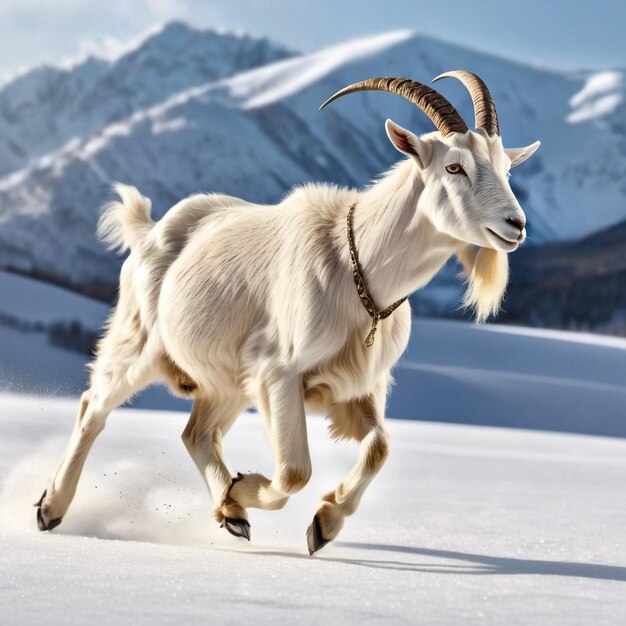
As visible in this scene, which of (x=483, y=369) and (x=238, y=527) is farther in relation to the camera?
(x=483, y=369)

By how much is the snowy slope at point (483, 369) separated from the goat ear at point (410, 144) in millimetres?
9258

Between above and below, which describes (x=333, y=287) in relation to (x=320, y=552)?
above

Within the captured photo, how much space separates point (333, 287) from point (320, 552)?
109cm

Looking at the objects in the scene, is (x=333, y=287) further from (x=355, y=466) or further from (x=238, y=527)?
(x=238, y=527)

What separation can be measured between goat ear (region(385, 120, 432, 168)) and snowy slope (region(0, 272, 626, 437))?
9258 millimetres

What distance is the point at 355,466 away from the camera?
3918mm

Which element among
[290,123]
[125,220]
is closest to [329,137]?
[290,123]

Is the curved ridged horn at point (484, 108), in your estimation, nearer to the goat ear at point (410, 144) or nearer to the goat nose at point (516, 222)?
the goat ear at point (410, 144)

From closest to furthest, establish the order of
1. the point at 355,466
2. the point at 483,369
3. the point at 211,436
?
the point at 355,466 < the point at 211,436 < the point at 483,369

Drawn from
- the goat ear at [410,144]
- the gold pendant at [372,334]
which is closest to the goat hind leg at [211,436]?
the gold pendant at [372,334]

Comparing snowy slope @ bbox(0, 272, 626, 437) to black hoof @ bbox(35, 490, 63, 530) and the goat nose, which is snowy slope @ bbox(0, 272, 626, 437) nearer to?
black hoof @ bbox(35, 490, 63, 530)

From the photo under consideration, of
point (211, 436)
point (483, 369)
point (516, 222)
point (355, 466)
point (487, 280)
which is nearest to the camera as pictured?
point (516, 222)

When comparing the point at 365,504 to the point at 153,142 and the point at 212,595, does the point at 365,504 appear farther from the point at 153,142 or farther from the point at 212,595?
the point at 153,142

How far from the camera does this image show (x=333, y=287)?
3.83m
